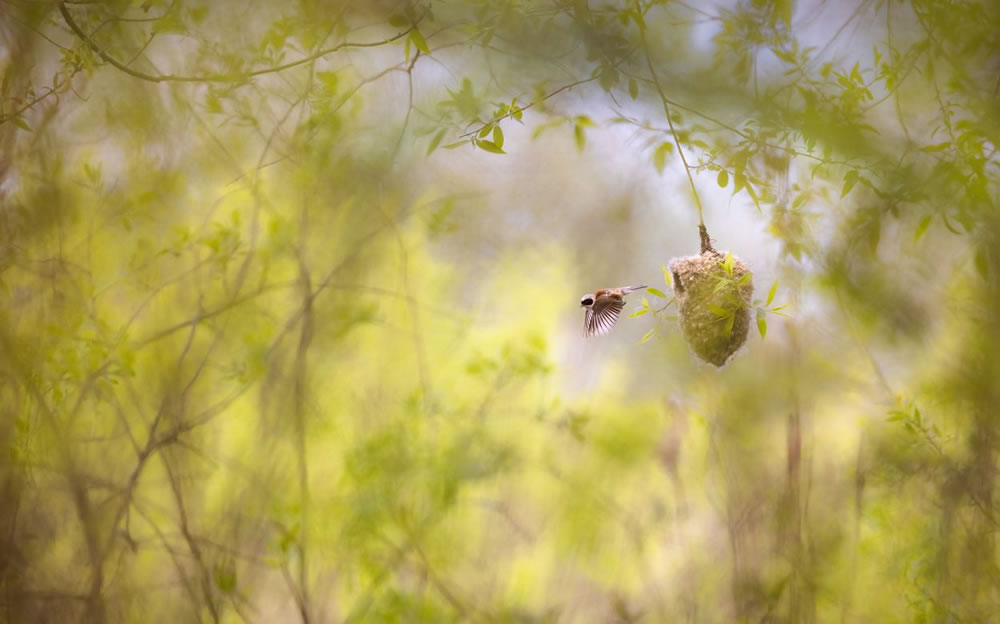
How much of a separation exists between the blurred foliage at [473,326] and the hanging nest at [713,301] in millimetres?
228

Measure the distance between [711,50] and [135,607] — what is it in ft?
4.62

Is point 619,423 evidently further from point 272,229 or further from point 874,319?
point 272,229

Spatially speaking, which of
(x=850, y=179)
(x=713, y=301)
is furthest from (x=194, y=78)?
(x=850, y=179)

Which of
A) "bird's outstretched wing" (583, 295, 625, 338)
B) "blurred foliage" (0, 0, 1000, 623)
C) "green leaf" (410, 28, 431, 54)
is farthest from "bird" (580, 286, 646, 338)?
"green leaf" (410, 28, 431, 54)

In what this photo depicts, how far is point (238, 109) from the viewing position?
1.20m

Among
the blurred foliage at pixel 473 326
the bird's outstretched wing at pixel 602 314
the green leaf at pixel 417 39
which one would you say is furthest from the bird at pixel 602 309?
the green leaf at pixel 417 39

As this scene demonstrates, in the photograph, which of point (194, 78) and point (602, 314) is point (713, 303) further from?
point (194, 78)

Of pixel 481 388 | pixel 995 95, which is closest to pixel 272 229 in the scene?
pixel 481 388

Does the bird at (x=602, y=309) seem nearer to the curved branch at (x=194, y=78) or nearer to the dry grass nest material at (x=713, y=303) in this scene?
the dry grass nest material at (x=713, y=303)

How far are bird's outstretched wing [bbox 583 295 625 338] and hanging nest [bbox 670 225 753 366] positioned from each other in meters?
0.09

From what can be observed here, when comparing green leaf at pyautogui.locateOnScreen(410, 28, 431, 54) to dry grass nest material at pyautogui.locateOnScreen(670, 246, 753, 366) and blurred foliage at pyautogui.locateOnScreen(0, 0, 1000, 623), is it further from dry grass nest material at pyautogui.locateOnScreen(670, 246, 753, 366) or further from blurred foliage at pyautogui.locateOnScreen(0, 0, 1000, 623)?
dry grass nest material at pyautogui.locateOnScreen(670, 246, 753, 366)

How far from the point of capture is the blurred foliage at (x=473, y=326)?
115 cm

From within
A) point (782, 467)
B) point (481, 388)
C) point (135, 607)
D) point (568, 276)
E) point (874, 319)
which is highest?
point (568, 276)

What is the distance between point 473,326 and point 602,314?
1.58 feet
